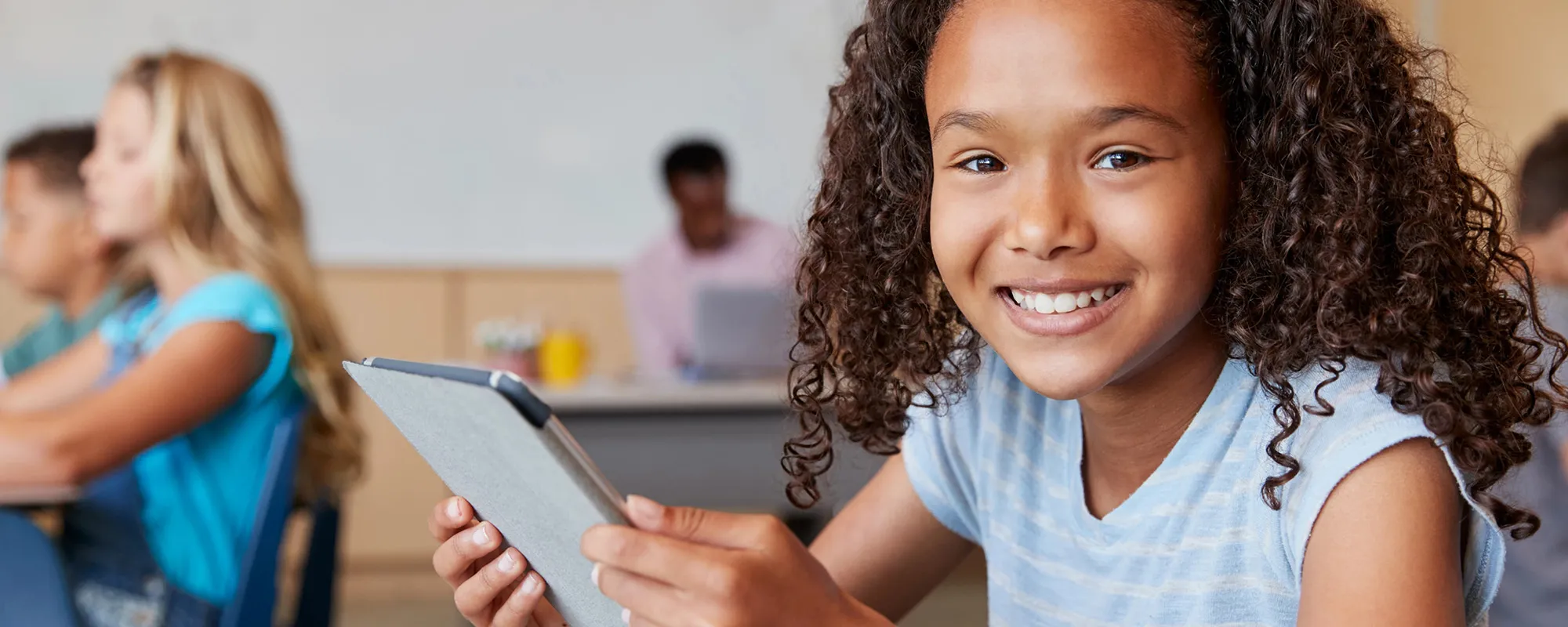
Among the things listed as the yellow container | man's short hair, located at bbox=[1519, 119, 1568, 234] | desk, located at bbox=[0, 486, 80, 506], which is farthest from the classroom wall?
desk, located at bbox=[0, 486, 80, 506]

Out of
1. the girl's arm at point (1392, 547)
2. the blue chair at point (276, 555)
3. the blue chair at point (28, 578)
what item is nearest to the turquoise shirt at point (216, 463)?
the blue chair at point (276, 555)

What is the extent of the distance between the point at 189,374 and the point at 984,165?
55.9 inches

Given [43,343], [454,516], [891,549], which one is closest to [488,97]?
[43,343]

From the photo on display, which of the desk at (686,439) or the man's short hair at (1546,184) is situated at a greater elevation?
the man's short hair at (1546,184)

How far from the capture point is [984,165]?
87 centimetres

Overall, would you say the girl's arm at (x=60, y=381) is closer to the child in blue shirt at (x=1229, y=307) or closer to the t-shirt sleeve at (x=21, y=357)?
the t-shirt sleeve at (x=21, y=357)

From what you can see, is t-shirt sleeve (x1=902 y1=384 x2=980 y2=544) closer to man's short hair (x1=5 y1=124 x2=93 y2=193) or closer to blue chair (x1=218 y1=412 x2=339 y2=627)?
blue chair (x1=218 y1=412 x2=339 y2=627)

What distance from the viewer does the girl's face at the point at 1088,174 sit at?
815 mm

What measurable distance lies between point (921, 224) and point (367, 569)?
421cm

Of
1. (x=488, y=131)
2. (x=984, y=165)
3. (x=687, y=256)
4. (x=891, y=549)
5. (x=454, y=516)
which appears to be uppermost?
(x=984, y=165)

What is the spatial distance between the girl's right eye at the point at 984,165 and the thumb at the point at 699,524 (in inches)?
12.0

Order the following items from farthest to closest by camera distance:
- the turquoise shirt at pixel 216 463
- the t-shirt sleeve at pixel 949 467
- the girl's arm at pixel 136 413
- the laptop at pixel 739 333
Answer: the laptop at pixel 739 333, the turquoise shirt at pixel 216 463, the girl's arm at pixel 136 413, the t-shirt sleeve at pixel 949 467

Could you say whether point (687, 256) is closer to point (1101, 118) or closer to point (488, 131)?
point (488, 131)

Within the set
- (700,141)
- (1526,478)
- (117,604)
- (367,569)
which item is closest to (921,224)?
(1526,478)
